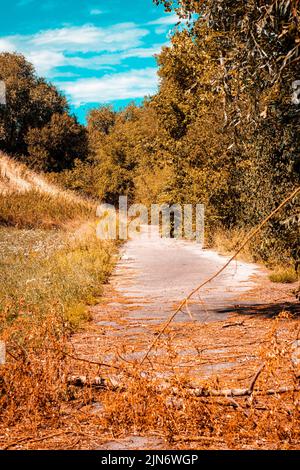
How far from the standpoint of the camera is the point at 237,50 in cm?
567

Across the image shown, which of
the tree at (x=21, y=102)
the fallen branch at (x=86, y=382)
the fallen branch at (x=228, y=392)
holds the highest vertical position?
the tree at (x=21, y=102)

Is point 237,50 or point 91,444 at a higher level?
point 237,50

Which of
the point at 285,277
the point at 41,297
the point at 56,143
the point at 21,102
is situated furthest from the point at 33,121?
the point at 41,297

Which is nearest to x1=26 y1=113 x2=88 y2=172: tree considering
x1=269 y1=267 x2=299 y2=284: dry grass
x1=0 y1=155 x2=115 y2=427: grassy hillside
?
x1=0 y1=155 x2=115 y2=427: grassy hillside


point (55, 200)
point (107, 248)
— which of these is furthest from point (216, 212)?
point (55, 200)

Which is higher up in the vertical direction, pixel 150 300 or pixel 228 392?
pixel 228 392

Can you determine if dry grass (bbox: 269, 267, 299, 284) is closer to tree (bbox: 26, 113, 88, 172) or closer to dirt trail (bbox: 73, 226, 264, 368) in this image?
dirt trail (bbox: 73, 226, 264, 368)

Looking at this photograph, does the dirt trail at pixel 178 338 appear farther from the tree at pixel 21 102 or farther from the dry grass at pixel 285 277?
the tree at pixel 21 102

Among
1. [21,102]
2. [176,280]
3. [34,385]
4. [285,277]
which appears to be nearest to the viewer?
[34,385]

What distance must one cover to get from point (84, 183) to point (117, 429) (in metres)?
44.5

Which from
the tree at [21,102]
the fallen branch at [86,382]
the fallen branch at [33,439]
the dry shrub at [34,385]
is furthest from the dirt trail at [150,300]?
the tree at [21,102]

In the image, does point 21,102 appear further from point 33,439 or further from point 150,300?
point 33,439

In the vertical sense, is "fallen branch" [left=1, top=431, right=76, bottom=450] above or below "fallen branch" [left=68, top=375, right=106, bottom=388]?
below

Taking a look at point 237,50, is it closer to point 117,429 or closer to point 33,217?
point 117,429
